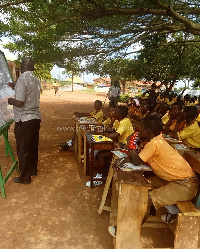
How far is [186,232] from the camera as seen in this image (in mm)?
2357

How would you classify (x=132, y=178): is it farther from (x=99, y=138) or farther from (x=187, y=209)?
(x=99, y=138)

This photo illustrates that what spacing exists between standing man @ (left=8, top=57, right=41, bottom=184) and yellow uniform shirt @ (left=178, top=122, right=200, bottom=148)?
108 inches

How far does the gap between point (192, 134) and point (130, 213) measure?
8.16 feet

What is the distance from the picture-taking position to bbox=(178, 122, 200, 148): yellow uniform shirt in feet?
13.6

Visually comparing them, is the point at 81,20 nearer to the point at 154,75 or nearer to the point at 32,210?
the point at 32,210

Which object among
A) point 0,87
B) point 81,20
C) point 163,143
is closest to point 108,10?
point 81,20

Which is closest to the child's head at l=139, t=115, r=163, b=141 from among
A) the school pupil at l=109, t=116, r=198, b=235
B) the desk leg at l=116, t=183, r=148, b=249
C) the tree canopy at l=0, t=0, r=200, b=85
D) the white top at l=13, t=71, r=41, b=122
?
the school pupil at l=109, t=116, r=198, b=235

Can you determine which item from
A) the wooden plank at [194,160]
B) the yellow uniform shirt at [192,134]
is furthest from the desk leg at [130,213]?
the yellow uniform shirt at [192,134]

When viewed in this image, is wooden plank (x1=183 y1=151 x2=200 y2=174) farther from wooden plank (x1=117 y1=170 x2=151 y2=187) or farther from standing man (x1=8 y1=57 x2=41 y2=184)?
standing man (x1=8 y1=57 x2=41 y2=184)

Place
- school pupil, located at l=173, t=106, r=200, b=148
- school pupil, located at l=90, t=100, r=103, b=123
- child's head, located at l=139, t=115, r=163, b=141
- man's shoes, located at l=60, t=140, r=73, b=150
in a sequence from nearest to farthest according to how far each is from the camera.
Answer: child's head, located at l=139, t=115, r=163, b=141 < school pupil, located at l=173, t=106, r=200, b=148 < man's shoes, located at l=60, t=140, r=73, b=150 < school pupil, located at l=90, t=100, r=103, b=123

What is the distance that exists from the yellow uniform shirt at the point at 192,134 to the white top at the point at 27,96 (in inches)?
109

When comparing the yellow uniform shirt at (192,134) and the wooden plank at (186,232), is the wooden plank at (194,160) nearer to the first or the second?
the wooden plank at (186,232)

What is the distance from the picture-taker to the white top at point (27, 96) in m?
3.50

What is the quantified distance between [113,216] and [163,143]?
122 centimetres
